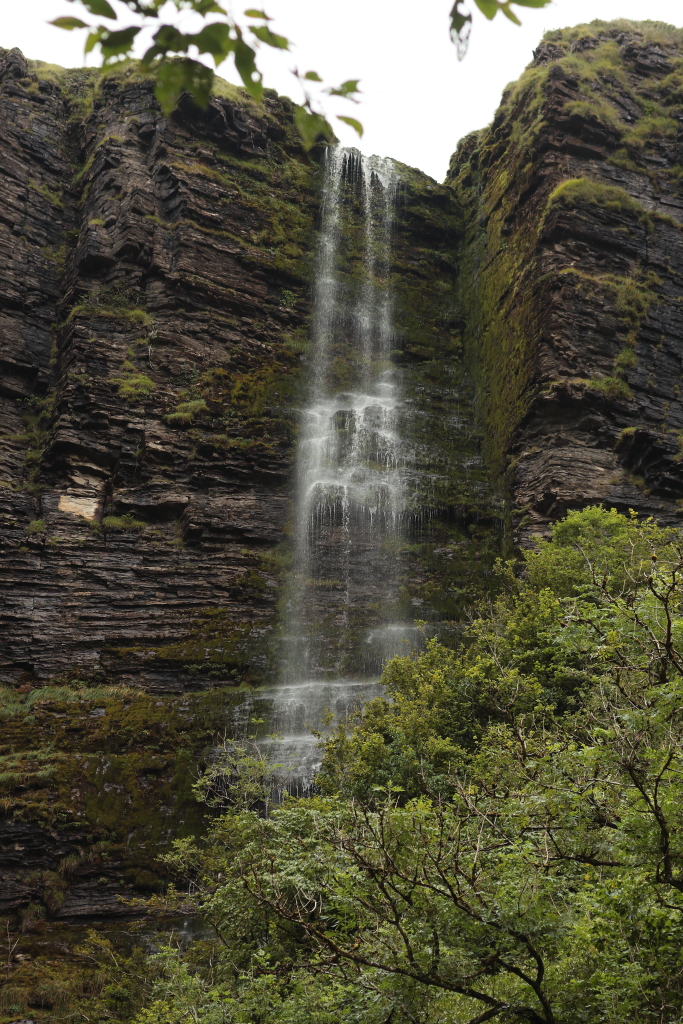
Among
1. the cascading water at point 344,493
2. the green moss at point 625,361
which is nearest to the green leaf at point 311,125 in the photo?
the cascading water at point 344,493

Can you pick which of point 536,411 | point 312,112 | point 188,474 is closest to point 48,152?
point 188,474

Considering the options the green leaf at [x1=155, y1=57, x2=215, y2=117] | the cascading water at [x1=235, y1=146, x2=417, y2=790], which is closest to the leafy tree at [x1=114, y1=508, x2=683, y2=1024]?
the green leaf at [x1=155, y1=57, x2=215, y2=117]

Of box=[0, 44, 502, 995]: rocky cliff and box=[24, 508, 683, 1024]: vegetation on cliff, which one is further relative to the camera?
box=[0, 44, 502, 995]: rocky cliff

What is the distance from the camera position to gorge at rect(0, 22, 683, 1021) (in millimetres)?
16016

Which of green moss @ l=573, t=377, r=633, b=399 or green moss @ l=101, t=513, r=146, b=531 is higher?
green moss @ l=573, t=377, r=633, b=399

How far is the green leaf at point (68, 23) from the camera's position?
1.87 metres

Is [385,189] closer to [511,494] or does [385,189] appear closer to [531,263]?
[531,263]

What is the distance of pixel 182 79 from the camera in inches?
89.2

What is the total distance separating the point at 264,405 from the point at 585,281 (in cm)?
1167

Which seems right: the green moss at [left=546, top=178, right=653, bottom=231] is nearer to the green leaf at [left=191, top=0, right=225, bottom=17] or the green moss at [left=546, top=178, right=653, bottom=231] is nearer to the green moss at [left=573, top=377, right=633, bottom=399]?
the green moss at [left=573, top=377, right=633, bottom=399]

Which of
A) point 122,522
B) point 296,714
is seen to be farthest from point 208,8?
point 122,522

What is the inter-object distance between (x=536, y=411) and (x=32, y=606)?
15.6 meters

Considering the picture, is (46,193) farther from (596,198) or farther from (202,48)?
(202,48)

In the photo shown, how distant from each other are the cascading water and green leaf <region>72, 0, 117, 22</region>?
11.2 metres
